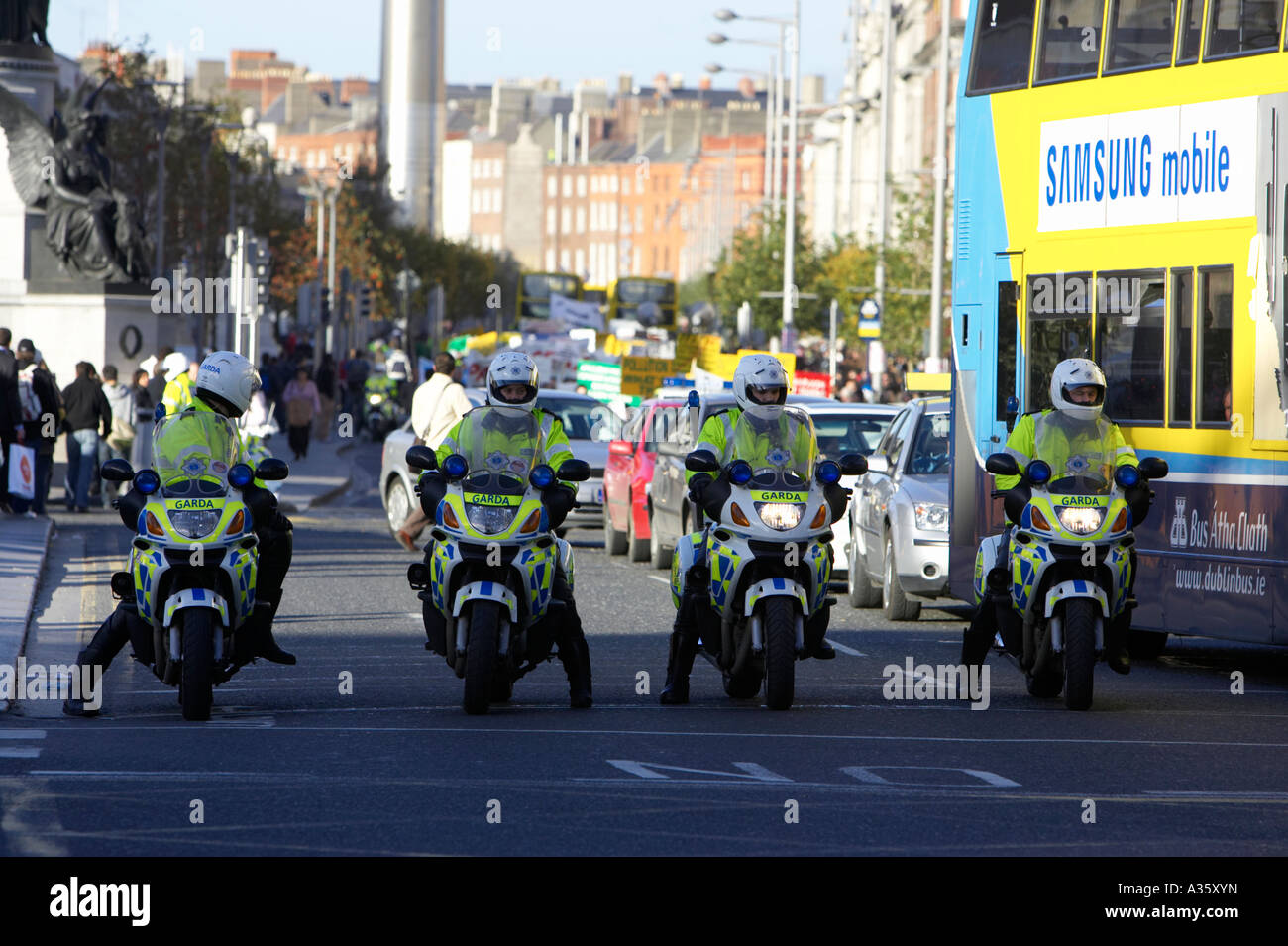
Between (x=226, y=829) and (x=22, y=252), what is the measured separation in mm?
30030

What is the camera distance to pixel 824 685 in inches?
555

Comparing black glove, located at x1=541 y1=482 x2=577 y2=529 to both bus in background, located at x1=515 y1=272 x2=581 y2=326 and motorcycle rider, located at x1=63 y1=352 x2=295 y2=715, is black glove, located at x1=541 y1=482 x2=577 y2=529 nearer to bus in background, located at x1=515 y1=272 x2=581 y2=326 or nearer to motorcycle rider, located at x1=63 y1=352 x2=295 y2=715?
motorcycle rider, located at x1=63 y1=352 x2=295 y2=715

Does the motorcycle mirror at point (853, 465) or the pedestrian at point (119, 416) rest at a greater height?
the motorcycle mirror at point (853, 465)

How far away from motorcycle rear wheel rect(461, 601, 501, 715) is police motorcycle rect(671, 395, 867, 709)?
1.27 meters

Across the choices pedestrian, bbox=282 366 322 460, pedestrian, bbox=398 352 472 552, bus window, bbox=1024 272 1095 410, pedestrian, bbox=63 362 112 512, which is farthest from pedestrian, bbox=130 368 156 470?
bus window, bbox=1024 272 1095 410

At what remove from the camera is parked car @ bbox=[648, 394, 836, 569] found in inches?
871

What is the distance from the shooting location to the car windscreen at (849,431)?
21.4 meters

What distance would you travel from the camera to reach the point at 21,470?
25.9 m

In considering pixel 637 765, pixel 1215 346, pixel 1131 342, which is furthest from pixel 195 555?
pixel 1131 342

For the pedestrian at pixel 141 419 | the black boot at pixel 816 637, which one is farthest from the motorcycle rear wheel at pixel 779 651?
the pedestrian at pixel 141 419

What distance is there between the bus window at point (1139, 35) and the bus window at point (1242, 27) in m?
0.42

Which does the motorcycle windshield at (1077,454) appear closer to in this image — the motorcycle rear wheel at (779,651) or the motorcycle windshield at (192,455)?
the motorcycle rear wheel at (779,651)

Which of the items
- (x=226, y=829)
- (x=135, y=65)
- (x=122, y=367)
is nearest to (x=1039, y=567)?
(x=226, y=829)

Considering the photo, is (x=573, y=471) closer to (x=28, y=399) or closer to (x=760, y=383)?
(x=760, y=383)
